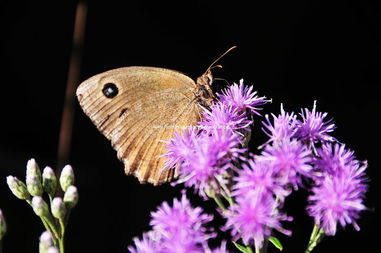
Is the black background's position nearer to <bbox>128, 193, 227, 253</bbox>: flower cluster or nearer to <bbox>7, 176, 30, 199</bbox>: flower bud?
<bbox>7, 176, 30, 199</bbox>: flower bud

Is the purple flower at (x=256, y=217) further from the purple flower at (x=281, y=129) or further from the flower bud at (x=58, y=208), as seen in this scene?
the flower bud at (x=58, y=208)

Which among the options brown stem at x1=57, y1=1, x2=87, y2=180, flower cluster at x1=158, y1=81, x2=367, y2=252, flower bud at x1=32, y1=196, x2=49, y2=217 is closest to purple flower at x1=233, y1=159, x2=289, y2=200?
flower cluster at x1=158, y1=81, x2=367, y2=252

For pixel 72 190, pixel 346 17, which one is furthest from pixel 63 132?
pixel 346 17

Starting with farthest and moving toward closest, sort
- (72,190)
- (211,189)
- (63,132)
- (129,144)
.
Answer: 1. (63,132)
2. (129,144)
3. (72,190)
4. (211,189)

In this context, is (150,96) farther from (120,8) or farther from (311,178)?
(120,8)

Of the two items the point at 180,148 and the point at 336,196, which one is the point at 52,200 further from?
the point at 336,196
